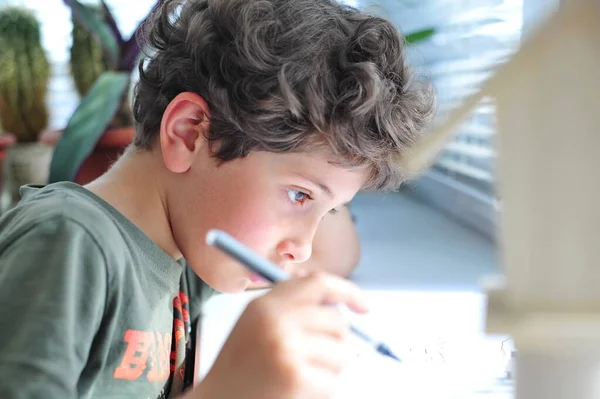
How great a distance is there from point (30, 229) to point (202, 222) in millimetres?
171

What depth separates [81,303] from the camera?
0.45 meters

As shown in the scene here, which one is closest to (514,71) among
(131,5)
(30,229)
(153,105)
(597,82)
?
(597,82)

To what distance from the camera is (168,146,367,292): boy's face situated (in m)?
0.57

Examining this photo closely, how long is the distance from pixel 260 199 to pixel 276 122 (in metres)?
0.07

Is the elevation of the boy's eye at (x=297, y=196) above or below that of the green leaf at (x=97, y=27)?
below

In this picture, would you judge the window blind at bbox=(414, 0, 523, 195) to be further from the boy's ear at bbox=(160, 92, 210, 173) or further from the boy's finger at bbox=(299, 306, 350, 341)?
the boy's finger at bbox=(299, 306, 350, 341)

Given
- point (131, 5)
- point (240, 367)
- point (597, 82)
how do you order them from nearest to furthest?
point (597, 82) → point (240, 367) → point (131, 5)

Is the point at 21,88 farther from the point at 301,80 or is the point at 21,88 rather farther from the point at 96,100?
the point at 301,80

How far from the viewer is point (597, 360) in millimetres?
197

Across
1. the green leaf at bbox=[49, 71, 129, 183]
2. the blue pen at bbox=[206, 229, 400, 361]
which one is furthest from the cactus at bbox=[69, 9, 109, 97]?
the blue pen at bbox=[206, 229, 400, 361]

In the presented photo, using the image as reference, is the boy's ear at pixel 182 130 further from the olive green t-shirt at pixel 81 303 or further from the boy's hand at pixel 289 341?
the boy's hand at pixel 289 341

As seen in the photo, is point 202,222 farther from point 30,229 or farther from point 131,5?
point 131,5

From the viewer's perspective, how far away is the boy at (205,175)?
0.47 meters

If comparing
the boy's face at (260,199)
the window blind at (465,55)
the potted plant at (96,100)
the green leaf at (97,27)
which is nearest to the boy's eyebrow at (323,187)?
the boy's face at (260,199)
